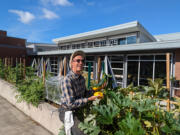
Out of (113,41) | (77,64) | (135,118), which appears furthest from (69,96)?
(113,41)

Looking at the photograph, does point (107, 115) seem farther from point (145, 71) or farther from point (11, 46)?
point (11, 46)

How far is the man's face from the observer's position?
178 cm

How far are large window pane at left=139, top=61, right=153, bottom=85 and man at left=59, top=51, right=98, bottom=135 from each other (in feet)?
24.0

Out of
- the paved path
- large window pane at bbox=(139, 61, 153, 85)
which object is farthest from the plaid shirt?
large window pane at bbox=(139, 61, 153, 85)

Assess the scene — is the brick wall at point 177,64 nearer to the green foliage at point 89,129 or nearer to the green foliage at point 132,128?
the green foliage at point 132,128

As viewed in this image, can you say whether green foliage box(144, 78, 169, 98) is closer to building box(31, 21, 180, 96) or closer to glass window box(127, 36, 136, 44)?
building box(31, 21, 180, 96)

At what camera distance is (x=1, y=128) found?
322cm

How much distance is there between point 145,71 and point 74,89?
7690 mm

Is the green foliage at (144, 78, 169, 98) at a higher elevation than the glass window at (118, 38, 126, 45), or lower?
lower

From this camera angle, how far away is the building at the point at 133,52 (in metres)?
6.87

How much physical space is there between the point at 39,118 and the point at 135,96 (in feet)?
9.39

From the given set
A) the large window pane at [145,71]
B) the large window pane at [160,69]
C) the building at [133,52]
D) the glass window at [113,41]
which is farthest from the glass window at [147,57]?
the glass window at [113,41]

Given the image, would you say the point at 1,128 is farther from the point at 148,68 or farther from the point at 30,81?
the point at 148,68

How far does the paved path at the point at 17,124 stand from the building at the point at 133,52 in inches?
255
